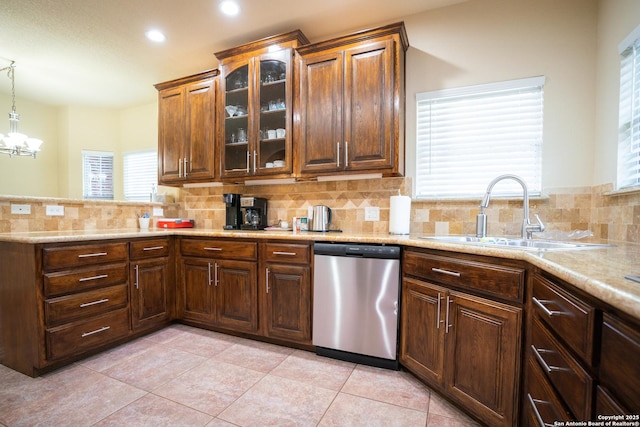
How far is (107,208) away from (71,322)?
1.31 metres

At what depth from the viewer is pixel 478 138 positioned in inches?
84.8

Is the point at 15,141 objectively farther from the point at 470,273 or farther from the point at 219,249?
the point at 470,273

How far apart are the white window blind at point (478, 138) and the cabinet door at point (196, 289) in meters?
2.00

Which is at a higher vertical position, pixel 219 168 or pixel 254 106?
pixel 254 106

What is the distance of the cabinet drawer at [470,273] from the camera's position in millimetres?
1232

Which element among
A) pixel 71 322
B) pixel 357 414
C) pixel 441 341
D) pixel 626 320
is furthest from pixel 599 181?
pixel 71 322

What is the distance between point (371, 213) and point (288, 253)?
2.76 ft

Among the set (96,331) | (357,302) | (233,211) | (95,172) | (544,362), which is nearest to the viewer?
(544,362)

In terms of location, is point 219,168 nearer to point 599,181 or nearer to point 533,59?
point 533,59

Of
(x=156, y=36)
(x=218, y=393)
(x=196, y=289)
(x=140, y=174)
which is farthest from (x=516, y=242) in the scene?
(x=140, y=174)

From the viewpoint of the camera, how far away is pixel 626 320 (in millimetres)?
624

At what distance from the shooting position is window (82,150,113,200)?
14.3 feet

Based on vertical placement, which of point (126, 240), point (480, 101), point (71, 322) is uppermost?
point (480, 101)

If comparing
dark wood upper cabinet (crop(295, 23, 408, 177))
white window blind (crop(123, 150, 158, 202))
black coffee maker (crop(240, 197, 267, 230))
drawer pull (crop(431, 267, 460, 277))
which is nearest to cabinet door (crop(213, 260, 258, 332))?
black coffee maker (crop(240, 197, 267, 230))
